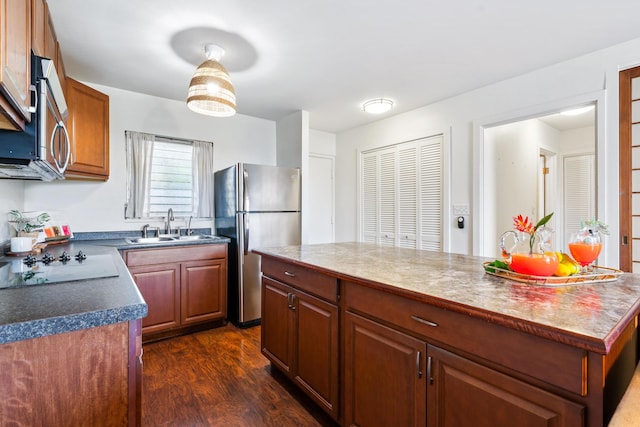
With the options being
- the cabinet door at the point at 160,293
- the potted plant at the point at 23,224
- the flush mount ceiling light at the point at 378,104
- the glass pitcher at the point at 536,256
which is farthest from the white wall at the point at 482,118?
the potted plant at the point at 23,224

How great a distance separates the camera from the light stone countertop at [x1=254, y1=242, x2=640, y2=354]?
2.60 ft

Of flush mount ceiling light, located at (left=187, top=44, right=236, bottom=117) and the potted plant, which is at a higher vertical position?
flush mount ceiling light, located at (left=187, top=44, right=236, bottom=117)

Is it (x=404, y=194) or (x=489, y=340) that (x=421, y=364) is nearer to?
(x=489, y=340)

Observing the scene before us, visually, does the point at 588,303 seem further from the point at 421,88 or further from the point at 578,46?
the point at 421,88

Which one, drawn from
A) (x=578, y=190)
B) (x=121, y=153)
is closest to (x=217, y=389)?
(x=121, y=153)

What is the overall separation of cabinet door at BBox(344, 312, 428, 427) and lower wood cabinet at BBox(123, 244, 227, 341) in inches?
78.1

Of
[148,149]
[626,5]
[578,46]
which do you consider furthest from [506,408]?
[148,149]

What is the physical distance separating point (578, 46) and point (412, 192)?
1970mm

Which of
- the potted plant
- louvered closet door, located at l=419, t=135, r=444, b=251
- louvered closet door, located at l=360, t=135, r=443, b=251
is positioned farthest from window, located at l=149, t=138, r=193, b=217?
louvered closet door, located at l=419, t=135, r=444, b=251

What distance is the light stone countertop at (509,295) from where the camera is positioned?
2.60ft

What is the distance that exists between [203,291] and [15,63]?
239 cm

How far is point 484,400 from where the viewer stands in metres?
0.97

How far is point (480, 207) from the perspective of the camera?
3072 millimetres

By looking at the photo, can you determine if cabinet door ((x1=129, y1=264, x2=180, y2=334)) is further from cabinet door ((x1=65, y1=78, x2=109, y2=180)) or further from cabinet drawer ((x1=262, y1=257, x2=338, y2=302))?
cabinet drawer ((x1=262, y1=257, x2=338, y2=302))
